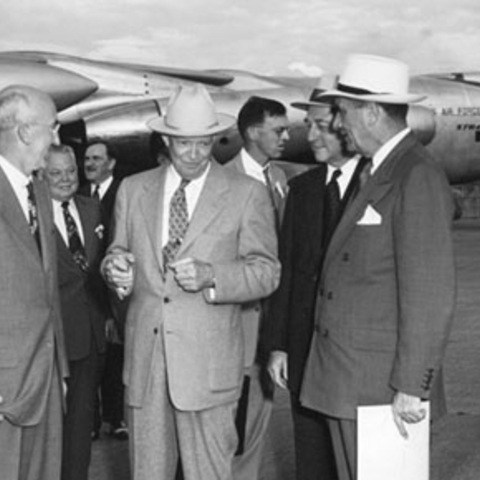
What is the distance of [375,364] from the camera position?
3605 millimetres

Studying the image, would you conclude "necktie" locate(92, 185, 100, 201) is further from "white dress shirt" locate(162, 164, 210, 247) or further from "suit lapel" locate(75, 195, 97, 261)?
"white dress shirt" locate(162, 164, 210, 247)

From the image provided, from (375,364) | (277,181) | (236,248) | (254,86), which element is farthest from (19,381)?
(254,86)

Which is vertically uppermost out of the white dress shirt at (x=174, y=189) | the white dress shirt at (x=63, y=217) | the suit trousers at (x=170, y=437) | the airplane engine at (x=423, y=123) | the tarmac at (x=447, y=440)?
the airplane engine at (x=423, y=123)

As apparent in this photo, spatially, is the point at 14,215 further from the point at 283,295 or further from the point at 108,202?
the point at 108,202

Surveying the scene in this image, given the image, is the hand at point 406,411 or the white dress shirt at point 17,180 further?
the white dress shirt at point 17,180

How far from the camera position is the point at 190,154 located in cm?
401

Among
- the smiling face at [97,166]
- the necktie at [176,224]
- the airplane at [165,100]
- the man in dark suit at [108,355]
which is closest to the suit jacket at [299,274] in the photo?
the necktie at [176,224]

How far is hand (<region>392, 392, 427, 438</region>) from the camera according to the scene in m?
3.43

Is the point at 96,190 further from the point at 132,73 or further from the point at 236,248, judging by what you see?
the point at 132,73

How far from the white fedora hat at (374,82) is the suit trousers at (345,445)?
1108mm

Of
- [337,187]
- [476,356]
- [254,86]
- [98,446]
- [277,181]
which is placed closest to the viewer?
[337,187]

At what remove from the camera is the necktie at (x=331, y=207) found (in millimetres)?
4172

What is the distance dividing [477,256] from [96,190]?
12090 mm

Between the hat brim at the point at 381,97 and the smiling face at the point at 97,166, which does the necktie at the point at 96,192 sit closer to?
the smiling face at the point at 97,166
